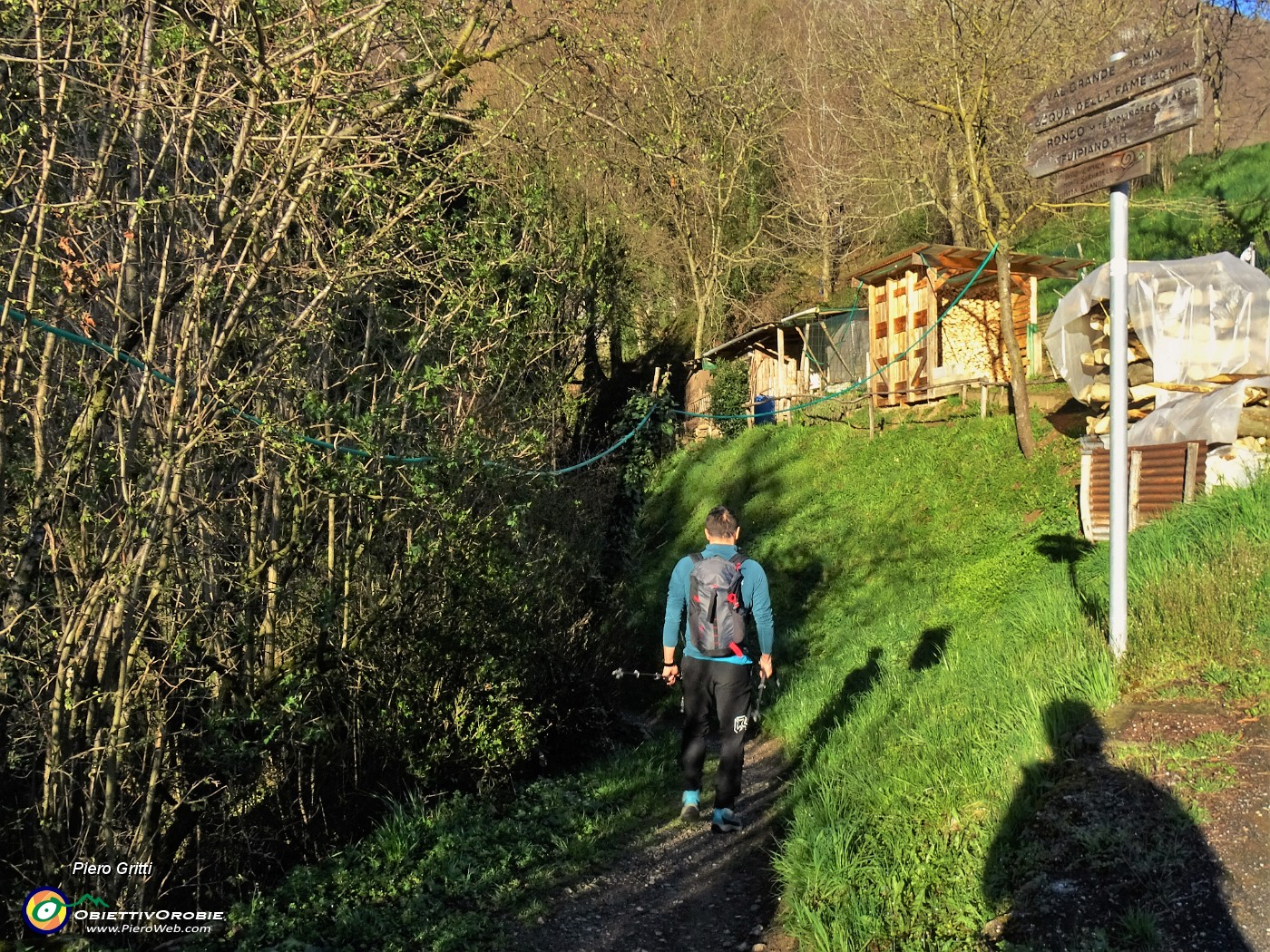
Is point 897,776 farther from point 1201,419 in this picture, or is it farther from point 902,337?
point 902,337

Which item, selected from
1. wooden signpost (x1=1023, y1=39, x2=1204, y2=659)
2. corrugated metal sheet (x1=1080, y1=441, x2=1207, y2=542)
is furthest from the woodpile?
wooden signpost (x1=1023, y1=39, x2=1204, y2=659)

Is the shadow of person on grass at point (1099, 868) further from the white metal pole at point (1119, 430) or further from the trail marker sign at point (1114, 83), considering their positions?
the trail marker sign at point (1114, 83)

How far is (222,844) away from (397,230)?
396cm

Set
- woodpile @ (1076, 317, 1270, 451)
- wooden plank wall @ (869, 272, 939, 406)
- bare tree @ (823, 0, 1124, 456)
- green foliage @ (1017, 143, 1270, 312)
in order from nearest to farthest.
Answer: woodpile @ (1076, 317, 1270, 451), bare tree @ (823, 0, 1124, 456), wooden plank wall @ (869, 272, 939, 406), green foliage @ (1017, 143, 1270, 312)

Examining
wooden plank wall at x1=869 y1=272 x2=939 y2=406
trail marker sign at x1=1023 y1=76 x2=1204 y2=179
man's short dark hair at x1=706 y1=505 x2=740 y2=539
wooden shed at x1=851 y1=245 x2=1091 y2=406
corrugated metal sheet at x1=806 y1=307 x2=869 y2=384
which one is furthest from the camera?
corrugated metal sheet at x1=806 y1=307 x2=869 y2=384

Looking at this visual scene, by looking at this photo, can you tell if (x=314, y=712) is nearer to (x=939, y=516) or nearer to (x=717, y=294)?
(x=939, y=516)

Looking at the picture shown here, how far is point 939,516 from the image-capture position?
13430mm

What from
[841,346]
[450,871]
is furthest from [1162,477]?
[841,346]

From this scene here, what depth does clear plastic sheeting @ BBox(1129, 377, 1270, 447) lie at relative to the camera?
8.42 m

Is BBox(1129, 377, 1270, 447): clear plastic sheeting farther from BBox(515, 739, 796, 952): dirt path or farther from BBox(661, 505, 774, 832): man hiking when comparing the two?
BBox(515, 739, 796, 952): dirt path

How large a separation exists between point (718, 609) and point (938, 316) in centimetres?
1559

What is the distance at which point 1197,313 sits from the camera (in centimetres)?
1090

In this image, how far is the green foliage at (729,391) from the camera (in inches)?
1030

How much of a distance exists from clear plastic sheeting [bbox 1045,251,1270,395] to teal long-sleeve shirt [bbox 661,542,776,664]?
7.18 m
